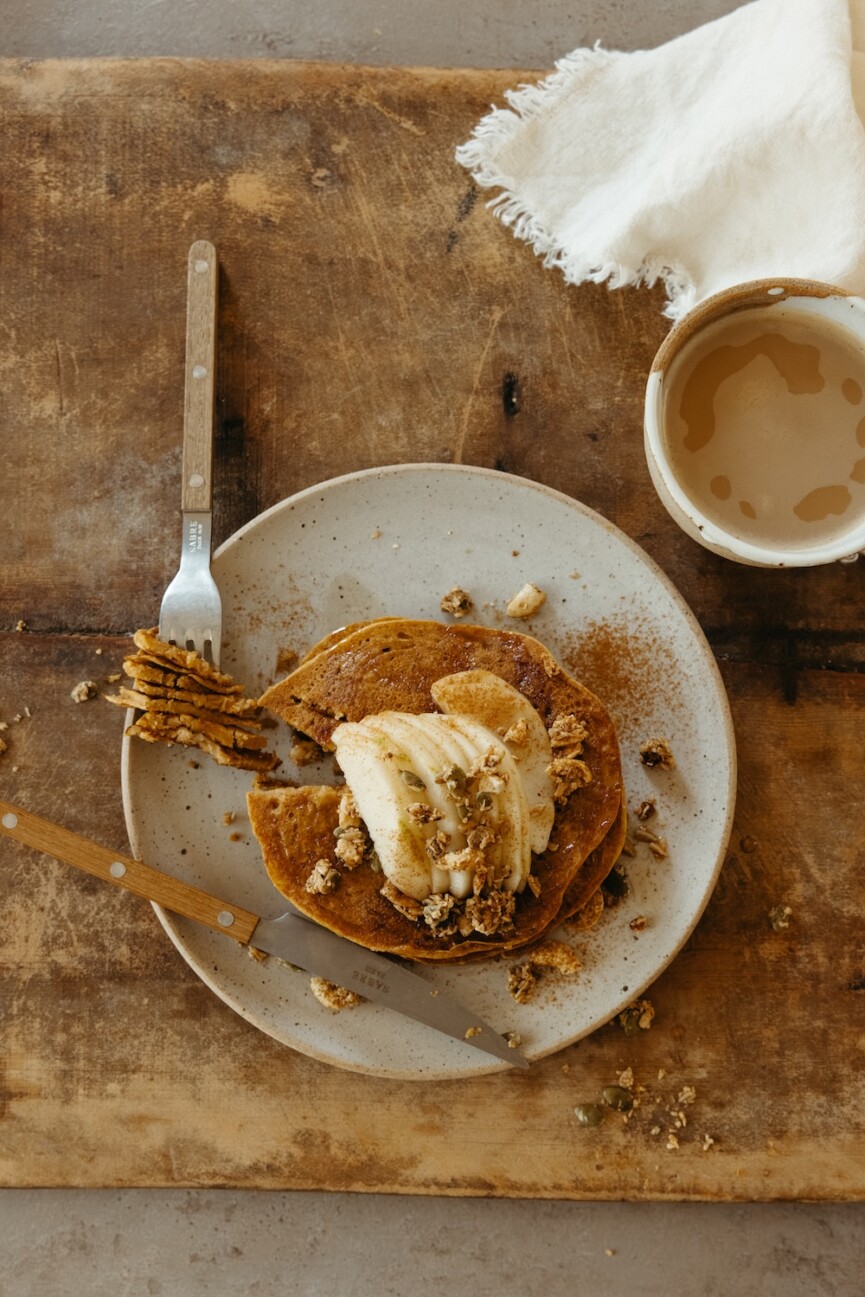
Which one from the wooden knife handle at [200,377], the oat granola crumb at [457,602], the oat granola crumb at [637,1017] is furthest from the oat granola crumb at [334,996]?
the wooden knife handle at [200,377]

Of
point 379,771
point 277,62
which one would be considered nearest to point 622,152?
point 277,62

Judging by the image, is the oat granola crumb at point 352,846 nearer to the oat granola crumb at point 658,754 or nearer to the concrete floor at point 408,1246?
the oat granola crumb at point 658,754

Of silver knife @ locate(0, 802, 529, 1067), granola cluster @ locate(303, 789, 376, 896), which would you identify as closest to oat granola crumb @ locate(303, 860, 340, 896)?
granola cluster @ locate(303, 789, 376, 896)

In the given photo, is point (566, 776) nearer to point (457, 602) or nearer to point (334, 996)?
point (457, 602)

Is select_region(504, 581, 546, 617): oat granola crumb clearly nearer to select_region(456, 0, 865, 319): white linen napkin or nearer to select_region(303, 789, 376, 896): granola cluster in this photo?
select_region(303, 789, 376, 896): granola cluster

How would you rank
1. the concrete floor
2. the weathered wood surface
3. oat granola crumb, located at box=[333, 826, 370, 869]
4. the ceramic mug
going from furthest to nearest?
1. the concrete floor
2. the weathered wood surface
3. the ceramic mug
4. oat granola crumb, located at box=[333, 826, 370, 869]

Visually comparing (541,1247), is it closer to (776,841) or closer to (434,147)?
(776,841)
